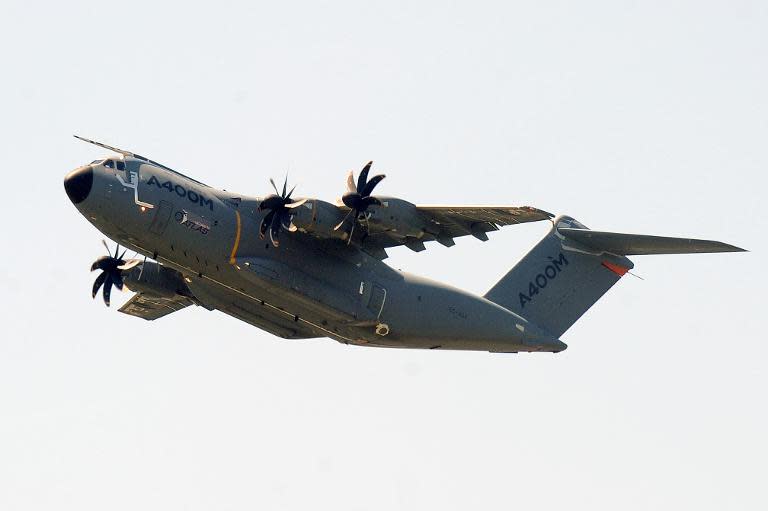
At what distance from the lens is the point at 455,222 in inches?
877

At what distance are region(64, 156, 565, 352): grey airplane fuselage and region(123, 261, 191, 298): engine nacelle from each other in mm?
→ 835

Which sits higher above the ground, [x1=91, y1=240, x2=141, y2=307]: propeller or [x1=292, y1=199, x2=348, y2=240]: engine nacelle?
[x1=292, y1=199, x2=348, y2=240]: engine nacelle

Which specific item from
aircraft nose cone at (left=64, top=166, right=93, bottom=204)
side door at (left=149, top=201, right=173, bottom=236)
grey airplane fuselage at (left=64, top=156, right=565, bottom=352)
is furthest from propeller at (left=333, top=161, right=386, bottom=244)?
aircraft nose cone at (left=64, top=166, right=93, bottom=204)

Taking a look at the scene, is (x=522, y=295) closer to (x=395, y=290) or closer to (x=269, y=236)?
(x=395, y=290)

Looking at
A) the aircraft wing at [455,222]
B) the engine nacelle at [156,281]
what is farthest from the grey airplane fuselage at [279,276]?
the engine nacelle at [156,281]

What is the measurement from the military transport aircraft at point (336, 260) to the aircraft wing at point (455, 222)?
0.02 m

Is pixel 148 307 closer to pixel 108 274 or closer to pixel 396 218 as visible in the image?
pixel 108 274

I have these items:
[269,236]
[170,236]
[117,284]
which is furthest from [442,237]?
[117,284]

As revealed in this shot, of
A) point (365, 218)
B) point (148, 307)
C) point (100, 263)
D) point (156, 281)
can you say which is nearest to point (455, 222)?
point (365, 218)

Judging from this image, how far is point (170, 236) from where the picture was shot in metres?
21.0

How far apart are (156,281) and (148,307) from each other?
2632mm

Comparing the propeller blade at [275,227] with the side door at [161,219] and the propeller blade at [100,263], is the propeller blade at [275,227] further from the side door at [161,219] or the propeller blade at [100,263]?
the propeller blade at [100,263]

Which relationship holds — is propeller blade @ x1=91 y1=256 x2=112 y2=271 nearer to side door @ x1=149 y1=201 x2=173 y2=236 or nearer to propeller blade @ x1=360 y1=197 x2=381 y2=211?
side door @ x1=149 y1=201 x2=173 y2=236

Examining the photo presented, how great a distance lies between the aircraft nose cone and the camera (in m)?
20.6
